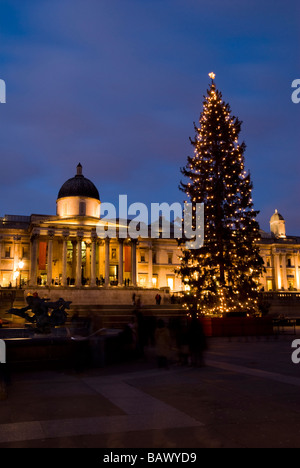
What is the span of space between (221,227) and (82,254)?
42.4 metres

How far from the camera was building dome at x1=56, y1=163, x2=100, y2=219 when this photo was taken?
6900 cm

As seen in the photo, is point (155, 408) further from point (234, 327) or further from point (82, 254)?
point (82, 254)

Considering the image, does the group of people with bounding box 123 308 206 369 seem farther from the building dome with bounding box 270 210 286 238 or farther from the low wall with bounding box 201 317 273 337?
the building dome with bounding box 270 210 286 238

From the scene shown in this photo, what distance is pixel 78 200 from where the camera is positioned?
2721 inches

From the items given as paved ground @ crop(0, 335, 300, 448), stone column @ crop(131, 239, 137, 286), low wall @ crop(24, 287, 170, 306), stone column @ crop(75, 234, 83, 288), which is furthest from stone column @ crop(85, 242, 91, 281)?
paved ground @ crop(0, 335, 300, 448)

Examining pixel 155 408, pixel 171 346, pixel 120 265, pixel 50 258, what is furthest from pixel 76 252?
pixel 155 408

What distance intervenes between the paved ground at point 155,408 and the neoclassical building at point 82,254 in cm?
4434

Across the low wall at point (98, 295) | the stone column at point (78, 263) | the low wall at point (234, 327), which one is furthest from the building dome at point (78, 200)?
the low wall at point (234, 327)

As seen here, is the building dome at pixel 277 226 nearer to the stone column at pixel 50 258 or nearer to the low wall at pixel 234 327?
the stone column at pixel 50 258

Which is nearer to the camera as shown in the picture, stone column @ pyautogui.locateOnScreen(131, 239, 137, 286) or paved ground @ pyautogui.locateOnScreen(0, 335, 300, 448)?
paved ground @ pyautogui.locateOnScreen(0, 335, 300, 448)

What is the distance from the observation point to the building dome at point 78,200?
2717 inches

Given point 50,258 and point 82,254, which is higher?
point 82,254

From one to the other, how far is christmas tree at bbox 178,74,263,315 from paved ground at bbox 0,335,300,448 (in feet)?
51.3
